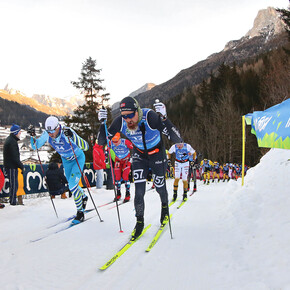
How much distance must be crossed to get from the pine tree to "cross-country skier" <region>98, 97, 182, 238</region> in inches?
879

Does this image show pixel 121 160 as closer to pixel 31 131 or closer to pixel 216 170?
pixel 31 131

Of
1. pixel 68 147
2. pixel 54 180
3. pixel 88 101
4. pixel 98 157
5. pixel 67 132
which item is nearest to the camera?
pixel 67 132

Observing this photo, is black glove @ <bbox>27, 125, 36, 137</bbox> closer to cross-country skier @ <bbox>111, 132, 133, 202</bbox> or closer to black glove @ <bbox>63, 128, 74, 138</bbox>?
black glove @ <bbox>63, 128, 74, 138</bbox>

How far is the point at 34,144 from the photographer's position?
5094 mm

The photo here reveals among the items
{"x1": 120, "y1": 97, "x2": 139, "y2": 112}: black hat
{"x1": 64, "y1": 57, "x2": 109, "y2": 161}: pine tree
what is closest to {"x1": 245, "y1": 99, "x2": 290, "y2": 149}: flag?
{"x1": 120, "y1": 97, "x2": 139, "y2": 112}: black hat

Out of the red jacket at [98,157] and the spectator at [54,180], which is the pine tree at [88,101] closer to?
the red jacket at [98,157]

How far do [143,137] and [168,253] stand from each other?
1849 millimetres

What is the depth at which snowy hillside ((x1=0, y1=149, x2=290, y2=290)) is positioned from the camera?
221 centimetres

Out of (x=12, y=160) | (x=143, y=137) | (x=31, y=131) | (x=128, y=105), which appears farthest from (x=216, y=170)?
(x=128, y=105)

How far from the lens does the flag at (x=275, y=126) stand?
4.40 m

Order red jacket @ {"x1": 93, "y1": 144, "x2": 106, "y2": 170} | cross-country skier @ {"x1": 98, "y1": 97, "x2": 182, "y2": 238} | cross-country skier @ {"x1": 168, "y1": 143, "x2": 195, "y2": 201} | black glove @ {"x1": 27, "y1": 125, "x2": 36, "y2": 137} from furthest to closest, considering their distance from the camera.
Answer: red jacket @ {"x1": 93, "y1": 144, "x2": 106, "y2": 170}
cross-country skier @ {"x1": 168, "y1": 143, "x2": 195, "y2": 201}
black glove @ {"x1": 27, "y1": 125, "x2": 36, "y2": 137}
cross-country skier @ {"x1": 98, "y1": 97, "x2": 182, "y2": 238}

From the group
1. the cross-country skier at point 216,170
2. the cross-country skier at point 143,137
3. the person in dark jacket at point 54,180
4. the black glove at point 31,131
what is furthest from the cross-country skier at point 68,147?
the cross-country skier at point 216,170

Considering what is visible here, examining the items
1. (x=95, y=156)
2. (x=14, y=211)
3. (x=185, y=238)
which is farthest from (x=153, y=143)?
(x=95, y=156)

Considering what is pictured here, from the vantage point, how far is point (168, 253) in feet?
9.53
